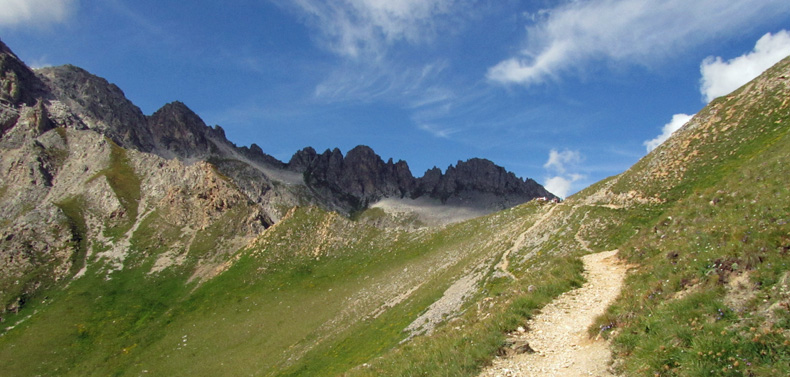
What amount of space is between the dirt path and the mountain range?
2.15 feet

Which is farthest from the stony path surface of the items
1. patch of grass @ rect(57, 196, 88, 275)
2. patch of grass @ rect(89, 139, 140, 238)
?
patch of grass @ rect(89, 139, 140, 238)

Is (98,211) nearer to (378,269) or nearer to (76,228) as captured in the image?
(76,228)

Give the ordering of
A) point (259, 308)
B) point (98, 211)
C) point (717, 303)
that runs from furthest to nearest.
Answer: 1. point (98, 211)
2. point (259, 308)
3. point (717, 303)

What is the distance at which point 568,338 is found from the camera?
1577 cm

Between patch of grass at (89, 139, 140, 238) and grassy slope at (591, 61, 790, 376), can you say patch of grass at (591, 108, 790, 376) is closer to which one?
grassy slope at (591, 61, 790, 376)

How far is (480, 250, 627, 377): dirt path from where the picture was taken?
13.4m

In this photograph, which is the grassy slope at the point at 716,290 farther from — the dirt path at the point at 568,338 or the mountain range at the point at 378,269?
the dirt path at the point at 568,338

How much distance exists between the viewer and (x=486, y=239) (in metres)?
62.2

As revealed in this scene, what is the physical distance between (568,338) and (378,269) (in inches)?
2290

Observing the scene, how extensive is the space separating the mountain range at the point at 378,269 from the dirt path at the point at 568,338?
2.15ft

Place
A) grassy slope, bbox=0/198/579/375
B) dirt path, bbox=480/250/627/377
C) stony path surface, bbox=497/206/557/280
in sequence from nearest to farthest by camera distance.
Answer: dirt path, bbox=480/250/627/377, stony path surface, bbox=497/206/557/280, grassy slope, bbox=0/198/579/375

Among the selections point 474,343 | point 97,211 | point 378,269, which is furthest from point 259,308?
point 97,211

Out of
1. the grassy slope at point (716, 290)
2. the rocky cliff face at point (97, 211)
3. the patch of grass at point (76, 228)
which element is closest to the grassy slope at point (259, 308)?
the patch of grass at point (76, 228)

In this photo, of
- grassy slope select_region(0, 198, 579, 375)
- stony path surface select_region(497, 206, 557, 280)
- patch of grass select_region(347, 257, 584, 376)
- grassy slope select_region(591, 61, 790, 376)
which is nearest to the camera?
grassy slope select_region(591, 61, 790, 376)
